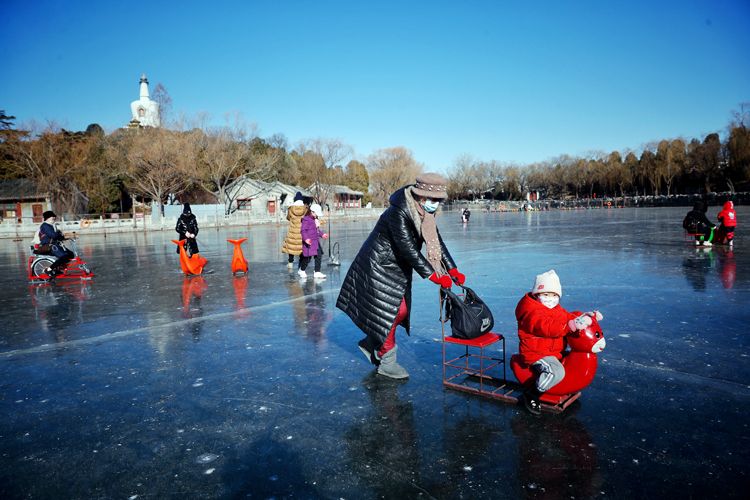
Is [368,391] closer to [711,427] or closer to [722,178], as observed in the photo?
[711,427]

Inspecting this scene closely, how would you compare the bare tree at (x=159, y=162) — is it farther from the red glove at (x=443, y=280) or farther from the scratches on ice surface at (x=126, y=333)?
the red glove at (x=443, y=280)

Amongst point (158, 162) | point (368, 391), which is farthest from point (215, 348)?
point (158, 162)

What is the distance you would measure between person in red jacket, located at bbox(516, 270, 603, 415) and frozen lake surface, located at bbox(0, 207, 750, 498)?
326 mm

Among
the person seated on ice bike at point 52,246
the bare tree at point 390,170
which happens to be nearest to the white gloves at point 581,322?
the person seated on ice bike at point 52,246

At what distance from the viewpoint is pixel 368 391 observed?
177 inches

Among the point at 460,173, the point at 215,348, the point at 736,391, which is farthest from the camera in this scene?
the point at 460,173

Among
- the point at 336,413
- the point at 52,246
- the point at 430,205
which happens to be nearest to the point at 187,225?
the point at 52,246

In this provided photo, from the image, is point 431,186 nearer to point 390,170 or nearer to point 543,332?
point 543,332

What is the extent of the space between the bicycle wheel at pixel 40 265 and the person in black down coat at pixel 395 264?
10.1m

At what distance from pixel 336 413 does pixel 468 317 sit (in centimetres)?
125

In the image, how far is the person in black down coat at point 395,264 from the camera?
4363 mm

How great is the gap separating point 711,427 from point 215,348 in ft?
15.6

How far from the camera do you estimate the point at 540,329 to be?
3717 mm

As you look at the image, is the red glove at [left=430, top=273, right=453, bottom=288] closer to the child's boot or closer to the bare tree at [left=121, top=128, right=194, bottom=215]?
the child's boot
